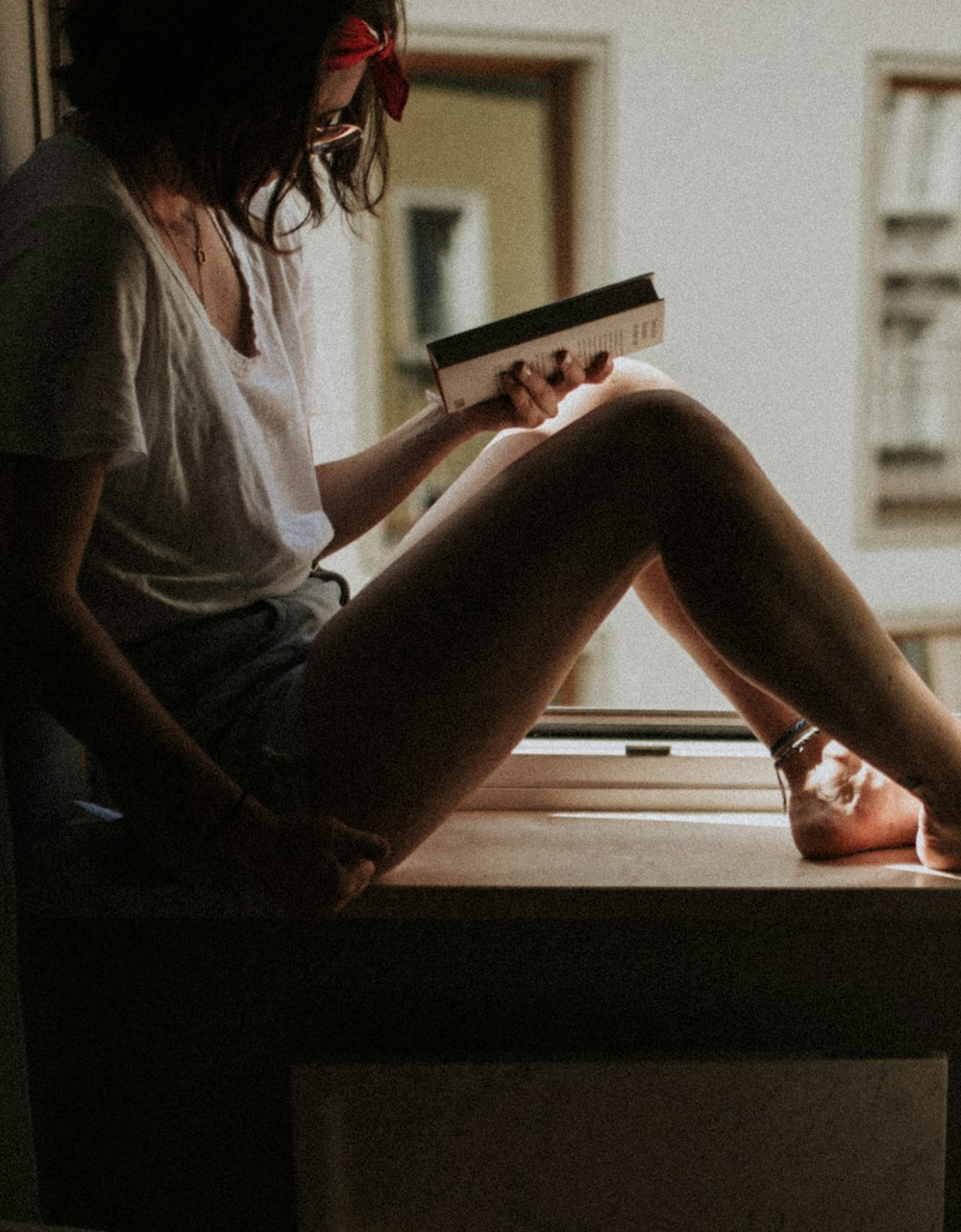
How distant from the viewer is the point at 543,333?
92 centimetres

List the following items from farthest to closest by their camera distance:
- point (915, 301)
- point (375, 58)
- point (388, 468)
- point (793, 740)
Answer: point (915, 301) → point (388, 468) → point (793, 740) → point (375, 58)

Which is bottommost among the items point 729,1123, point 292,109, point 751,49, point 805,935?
point 729,1123

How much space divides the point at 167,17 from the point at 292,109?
0.10 metres

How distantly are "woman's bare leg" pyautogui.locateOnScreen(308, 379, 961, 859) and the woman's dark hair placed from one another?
280 millimetres

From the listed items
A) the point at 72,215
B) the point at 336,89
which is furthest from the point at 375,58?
the point at 72,215

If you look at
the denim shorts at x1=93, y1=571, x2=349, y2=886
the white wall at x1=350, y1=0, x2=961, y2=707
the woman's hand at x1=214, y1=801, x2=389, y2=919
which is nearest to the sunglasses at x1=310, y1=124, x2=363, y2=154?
the denim shorts at x1=93, y1=571, x2=349, y2=886

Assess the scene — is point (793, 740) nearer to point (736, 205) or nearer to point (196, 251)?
point (196, 251)

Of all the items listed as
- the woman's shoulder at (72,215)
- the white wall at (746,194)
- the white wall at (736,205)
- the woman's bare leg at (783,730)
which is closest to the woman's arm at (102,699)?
the woman's shoulder at (72,215)

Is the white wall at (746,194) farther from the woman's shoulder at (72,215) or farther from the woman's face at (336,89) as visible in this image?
the woman's shoulder at (72,215)

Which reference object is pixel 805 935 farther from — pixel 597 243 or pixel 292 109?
pixel 597 243

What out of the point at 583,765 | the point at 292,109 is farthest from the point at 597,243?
the point at 292,109

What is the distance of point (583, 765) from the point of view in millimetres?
1234

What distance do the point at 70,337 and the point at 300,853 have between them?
1.24 ft

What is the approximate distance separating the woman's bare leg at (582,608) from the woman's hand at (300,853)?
0.04 m
